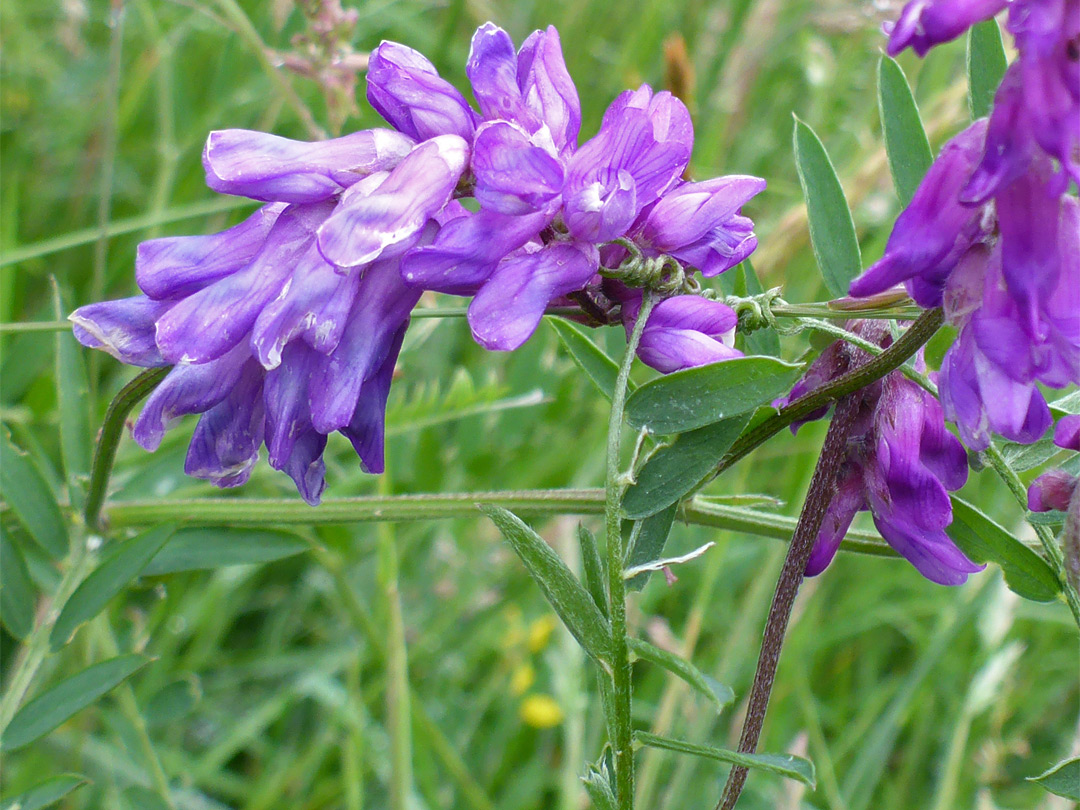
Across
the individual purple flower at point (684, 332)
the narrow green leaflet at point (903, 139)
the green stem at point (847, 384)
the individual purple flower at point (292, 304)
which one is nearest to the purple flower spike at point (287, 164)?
the individual purple flower at point (292, 304)

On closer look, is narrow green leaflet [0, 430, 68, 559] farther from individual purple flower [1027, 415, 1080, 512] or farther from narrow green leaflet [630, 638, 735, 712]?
individual purple flower [1027, 415, 1080, 512]

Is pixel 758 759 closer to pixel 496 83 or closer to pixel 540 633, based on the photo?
pixel 496 83

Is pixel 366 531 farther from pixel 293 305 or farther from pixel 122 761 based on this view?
pixel 293 305

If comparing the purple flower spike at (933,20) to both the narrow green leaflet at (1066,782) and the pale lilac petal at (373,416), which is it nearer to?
the pale lilac petal at (373,416)

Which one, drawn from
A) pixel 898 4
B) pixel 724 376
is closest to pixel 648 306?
pixel 724 376

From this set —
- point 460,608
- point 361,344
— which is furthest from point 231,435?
point 460,608

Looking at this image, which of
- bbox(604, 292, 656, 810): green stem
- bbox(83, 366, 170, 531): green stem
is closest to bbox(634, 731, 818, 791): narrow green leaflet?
bbox(604, 292, 656, 810): green stem
